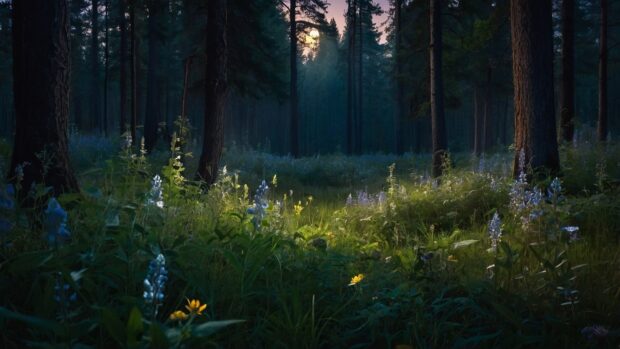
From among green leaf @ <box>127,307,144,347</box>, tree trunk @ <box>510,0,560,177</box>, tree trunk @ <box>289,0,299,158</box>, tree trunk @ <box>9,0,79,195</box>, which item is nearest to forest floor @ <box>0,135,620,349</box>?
green leaf @ <box>127,307,144,347</box>

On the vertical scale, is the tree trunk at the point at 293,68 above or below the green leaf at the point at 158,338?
above

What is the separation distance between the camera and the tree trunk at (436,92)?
11883 mm

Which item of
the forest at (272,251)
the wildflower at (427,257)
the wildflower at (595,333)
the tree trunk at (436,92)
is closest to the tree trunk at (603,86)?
the tree trunk at (436,92)

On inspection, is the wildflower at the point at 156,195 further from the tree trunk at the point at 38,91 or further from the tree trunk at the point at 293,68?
the tree trunk at the point at 293,68

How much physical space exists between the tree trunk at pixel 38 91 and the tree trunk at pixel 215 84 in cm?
398

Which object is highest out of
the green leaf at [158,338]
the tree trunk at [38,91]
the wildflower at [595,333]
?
the tree trunk at [38,91]

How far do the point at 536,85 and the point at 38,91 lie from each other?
6.84 m

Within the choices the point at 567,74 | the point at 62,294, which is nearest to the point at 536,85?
the point at 567,74

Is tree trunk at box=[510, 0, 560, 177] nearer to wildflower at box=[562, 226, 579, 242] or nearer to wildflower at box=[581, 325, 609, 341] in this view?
wildflower at box=[562, 226, 579, 242]

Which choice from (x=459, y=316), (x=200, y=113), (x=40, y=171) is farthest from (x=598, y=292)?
(x=200, y=113)

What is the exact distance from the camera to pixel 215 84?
848 cm

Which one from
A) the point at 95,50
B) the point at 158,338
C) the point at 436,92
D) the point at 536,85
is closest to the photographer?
the point at 158,338

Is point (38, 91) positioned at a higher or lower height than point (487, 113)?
lower

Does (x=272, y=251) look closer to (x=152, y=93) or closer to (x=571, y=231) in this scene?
(x=571, y=231)
